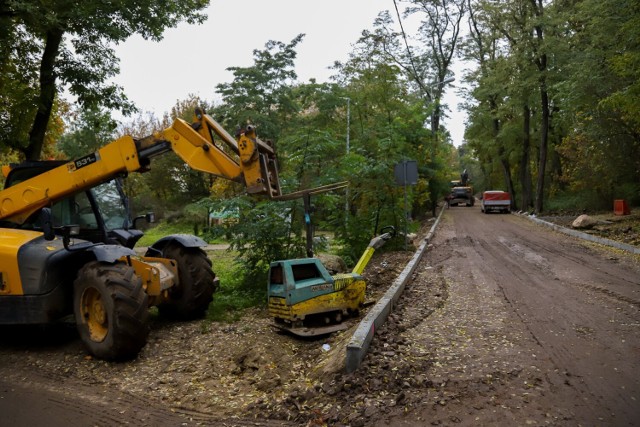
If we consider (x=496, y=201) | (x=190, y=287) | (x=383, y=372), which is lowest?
(x=383, y=372)

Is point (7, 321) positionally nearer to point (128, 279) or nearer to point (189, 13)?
point (128, 279)

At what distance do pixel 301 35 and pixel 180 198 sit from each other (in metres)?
12.9

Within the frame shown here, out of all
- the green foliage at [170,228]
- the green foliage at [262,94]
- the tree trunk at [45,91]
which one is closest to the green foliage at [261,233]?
the tree trunk at [45,91]

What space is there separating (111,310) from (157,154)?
216 centimetres

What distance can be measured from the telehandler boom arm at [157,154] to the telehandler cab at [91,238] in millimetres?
13

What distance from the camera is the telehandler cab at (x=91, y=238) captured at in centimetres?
602

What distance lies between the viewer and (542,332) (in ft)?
20.7

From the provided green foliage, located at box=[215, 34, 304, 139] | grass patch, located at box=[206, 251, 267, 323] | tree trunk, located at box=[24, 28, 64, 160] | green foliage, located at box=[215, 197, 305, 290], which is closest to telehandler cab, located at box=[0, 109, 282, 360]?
grass patch, located at box=[206, 251, 267, 323]

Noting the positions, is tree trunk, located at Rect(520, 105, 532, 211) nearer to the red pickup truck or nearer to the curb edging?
the red pickup truck

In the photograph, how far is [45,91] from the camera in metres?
12.7

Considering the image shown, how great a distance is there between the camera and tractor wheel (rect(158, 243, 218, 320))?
7777 mm

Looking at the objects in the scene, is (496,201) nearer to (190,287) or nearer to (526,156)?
(526,156)

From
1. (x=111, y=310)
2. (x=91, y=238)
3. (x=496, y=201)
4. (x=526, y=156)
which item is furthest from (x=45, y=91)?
(x=526, y=156)

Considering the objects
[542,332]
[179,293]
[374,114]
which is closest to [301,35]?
[374,114]
